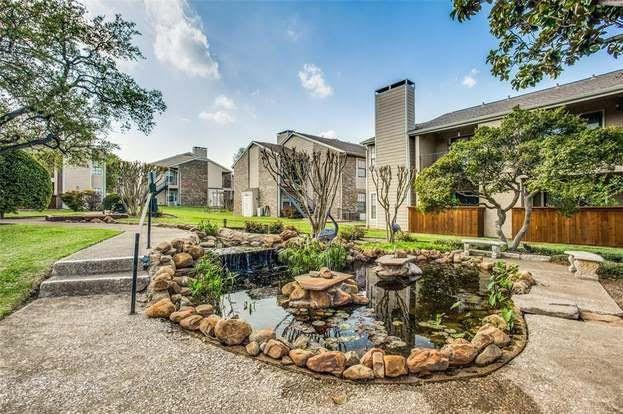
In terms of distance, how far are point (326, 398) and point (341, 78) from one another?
1576cm

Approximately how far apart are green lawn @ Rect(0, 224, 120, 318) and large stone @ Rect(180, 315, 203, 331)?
Answer: 237 cm

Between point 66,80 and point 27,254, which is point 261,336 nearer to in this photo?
point 27,254

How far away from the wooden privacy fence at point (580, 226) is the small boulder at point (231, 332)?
1208 cm

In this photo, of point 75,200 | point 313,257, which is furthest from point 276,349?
point 75,200

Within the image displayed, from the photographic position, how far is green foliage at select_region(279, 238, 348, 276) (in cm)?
736

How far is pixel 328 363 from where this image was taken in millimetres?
2604

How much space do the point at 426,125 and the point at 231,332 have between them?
51.0ft

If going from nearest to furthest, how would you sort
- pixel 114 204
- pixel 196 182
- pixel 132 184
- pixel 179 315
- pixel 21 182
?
pixel 179 315
pixel 21 182
pixel 132 184
pixel 114 204
pixel 196 182

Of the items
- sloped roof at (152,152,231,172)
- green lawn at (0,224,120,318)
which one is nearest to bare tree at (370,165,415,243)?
green lawn at (0,224,120,318)

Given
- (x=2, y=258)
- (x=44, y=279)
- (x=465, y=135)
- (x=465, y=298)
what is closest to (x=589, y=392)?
(x=465, y=298)

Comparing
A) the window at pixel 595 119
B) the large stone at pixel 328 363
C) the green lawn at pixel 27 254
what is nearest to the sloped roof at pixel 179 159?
the green lawn at pixel 27 254

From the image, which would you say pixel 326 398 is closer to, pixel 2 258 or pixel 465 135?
pixel 2 258

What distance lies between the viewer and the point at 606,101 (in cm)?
1102

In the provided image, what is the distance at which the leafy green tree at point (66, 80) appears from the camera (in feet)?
24.0
